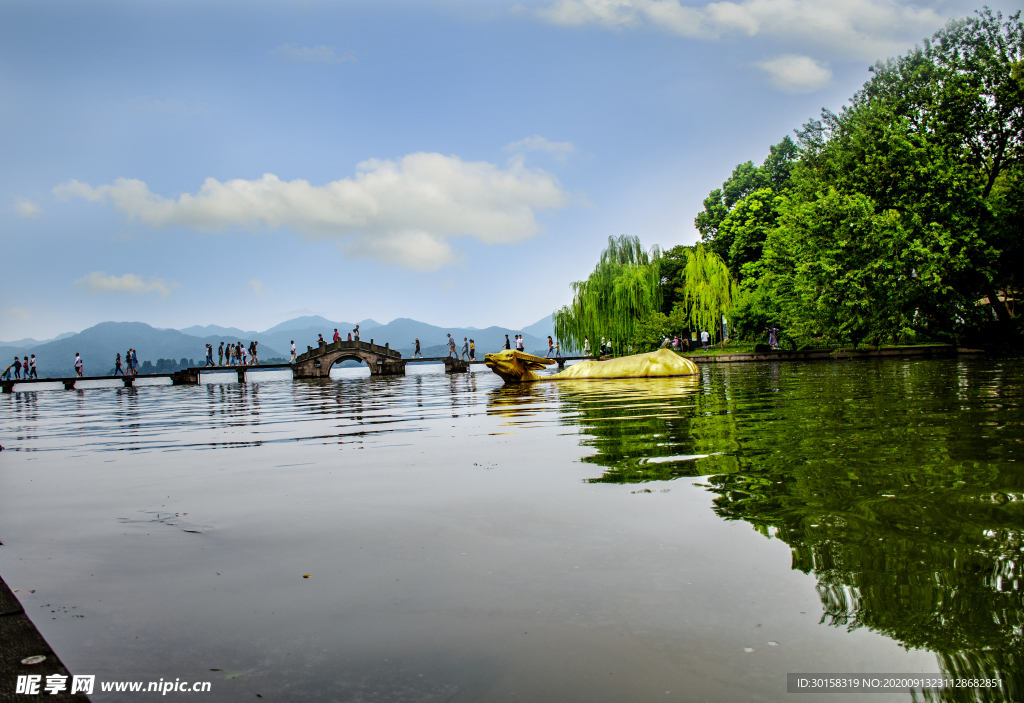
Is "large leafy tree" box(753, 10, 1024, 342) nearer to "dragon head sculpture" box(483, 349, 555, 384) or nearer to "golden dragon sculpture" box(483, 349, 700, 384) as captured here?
"golden dragon sculpture" box(483, 349, 700, 384)

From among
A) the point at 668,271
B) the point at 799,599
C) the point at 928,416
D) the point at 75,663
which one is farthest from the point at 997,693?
the point at 668,271

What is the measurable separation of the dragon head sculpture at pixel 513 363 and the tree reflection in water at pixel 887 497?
11086 mm

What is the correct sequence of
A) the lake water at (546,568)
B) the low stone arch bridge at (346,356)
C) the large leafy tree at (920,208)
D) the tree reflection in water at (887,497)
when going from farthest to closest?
the low stone arch bridge at (346,356)
the large leafy tree at (920,208)
the tree reflection in water at (887,497)
the lake water at (546,568)

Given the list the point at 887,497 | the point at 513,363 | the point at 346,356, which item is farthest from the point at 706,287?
the point at 887,497

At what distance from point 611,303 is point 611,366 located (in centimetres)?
2194

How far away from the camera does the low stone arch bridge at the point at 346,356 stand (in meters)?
57.0

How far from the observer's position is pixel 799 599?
2209mm

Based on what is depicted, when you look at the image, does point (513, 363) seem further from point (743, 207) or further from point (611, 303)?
point (743, 207)

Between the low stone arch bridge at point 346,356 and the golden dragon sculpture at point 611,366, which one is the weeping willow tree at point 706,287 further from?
the low stone arch bridge at point 346,356

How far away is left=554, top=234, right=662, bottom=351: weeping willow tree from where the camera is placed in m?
41.3

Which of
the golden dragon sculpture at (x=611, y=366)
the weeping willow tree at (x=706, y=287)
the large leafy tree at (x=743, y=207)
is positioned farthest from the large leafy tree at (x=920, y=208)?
the large leafy tree at (x=743, y=207)

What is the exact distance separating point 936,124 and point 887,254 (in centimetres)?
812

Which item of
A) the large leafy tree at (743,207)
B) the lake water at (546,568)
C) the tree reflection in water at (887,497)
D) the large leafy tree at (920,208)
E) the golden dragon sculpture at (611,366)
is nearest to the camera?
the lake water at (546,568)

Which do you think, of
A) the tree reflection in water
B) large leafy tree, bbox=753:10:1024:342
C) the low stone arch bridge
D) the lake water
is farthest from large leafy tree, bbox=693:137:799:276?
the lake water
